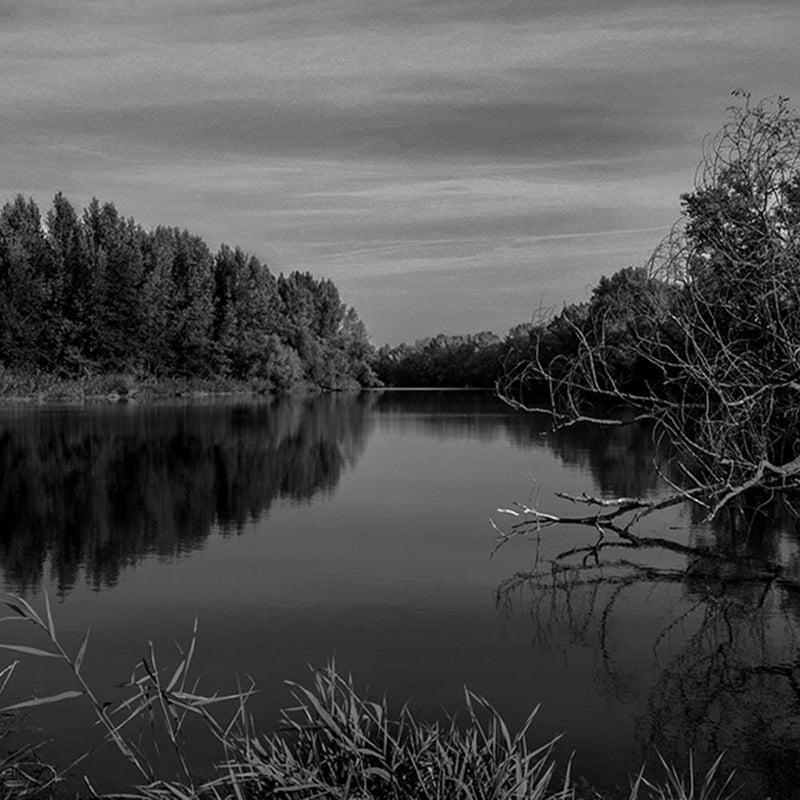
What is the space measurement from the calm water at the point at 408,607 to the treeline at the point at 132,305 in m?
39.2

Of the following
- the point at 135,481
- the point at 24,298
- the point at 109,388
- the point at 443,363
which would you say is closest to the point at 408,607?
the point at 135,481

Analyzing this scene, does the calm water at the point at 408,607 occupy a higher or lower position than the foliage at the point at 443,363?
lower

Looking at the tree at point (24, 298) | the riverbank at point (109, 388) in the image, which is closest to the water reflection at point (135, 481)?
the riverbank at point (109, 388)

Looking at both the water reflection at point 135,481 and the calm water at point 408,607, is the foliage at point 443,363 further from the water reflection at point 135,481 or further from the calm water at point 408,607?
the calm water at point 408,607

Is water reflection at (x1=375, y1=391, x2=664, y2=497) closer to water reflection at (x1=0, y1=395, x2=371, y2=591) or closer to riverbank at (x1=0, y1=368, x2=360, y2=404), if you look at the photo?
water reflection at (x1=0, y1=395, x2=371, y2=591)

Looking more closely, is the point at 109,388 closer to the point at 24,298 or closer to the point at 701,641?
the point at 24,298

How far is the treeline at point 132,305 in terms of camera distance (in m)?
57.9

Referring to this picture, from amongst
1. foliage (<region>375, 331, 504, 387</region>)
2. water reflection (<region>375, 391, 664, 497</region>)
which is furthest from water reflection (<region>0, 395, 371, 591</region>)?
foliage (<region>375, 331, 504, 387</region>)

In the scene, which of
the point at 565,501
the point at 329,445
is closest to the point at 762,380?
the point at 565,501

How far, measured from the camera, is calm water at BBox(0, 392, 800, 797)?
701 centimetres

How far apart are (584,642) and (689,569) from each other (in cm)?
A: 350

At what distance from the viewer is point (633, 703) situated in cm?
731

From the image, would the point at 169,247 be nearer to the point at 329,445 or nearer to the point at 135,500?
the point at 329,445

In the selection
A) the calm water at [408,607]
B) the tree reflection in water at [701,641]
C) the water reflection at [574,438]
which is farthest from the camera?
the water reflection at [574,438]
